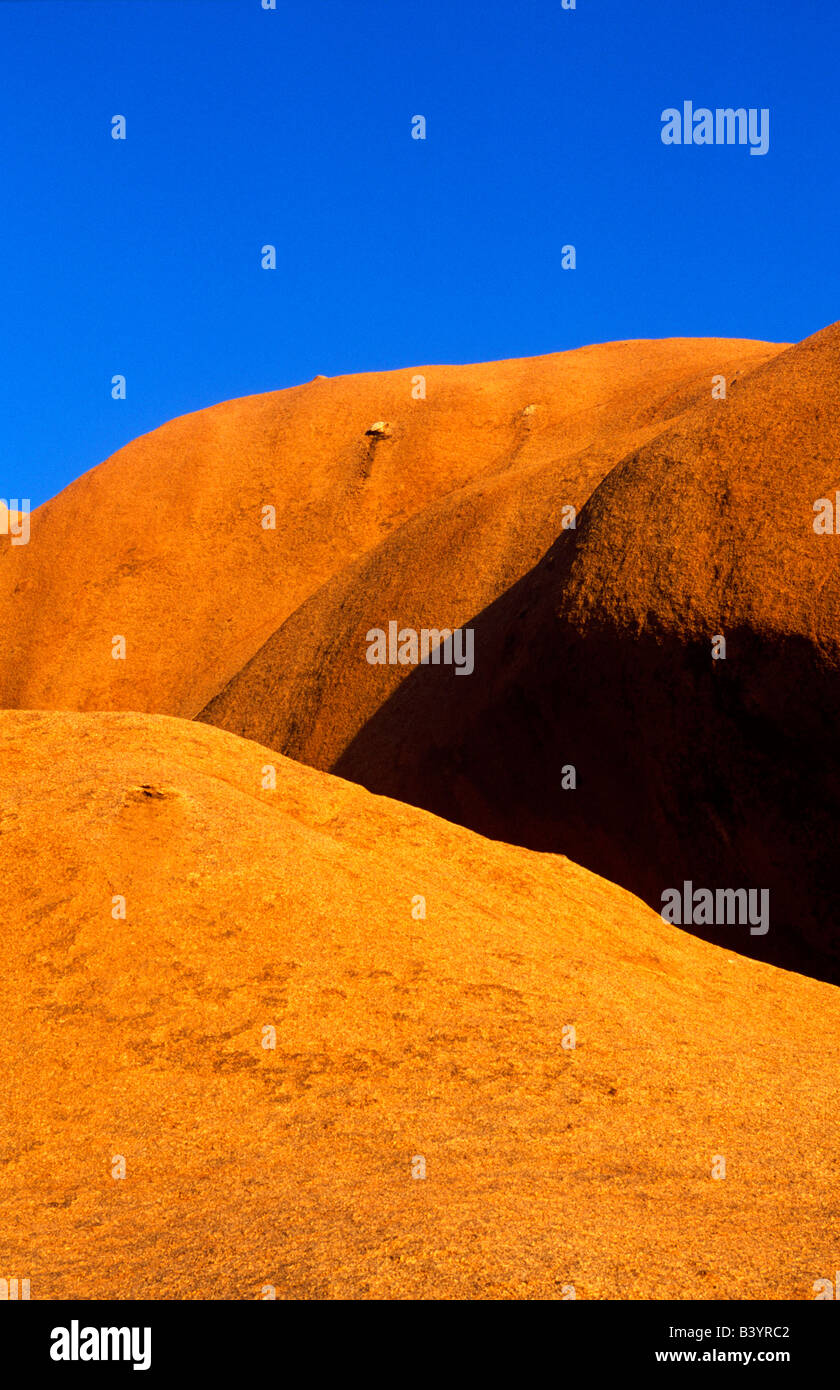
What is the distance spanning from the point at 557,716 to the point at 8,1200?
7898 mm

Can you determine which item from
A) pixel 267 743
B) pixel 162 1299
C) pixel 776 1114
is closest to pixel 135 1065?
pixel 162 1299

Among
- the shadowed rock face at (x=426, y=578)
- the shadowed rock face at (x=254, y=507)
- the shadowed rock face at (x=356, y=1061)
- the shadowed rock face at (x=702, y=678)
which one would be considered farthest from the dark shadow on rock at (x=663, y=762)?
the shadowed rock face at (x=254, y=507)

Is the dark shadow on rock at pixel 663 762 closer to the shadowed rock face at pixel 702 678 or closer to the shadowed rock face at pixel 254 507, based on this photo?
the shadowed rock face at pixel 702 678

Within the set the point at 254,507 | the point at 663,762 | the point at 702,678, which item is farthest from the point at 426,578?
the point at 254,507

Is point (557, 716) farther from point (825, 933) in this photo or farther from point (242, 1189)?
point (242, 1189)

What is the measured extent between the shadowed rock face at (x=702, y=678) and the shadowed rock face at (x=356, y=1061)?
1993 millimetres

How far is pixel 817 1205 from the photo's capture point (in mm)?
4328

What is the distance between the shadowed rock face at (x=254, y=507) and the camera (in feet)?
76.0

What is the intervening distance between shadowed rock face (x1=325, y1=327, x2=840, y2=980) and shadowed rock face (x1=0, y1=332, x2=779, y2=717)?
31.4ft

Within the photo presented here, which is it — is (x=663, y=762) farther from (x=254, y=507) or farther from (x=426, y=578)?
(x=254, y=507)

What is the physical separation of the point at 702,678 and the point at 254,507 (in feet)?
54.0

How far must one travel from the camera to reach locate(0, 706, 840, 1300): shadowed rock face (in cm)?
385

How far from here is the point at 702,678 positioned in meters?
10.6

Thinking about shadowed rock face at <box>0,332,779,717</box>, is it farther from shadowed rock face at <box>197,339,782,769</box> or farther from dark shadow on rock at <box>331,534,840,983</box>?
dark shadow on rock at <box>331,534,840,983</box>
